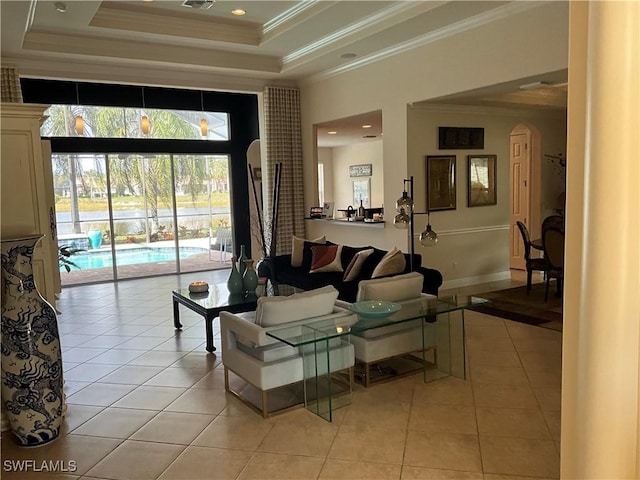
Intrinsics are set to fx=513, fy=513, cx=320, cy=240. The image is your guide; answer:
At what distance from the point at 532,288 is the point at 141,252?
668 centimetres

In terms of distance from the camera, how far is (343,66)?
7.57m

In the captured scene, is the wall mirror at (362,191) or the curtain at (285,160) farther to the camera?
the wall mirror at (362,191)

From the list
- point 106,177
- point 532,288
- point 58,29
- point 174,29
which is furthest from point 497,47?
point 106,177

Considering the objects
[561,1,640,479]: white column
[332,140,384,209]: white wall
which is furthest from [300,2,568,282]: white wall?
[332,140,384,209]: white wall

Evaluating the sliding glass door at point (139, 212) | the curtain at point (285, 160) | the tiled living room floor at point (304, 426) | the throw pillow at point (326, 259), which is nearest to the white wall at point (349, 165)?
the curtain at point (285, 160)

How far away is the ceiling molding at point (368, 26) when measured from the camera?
5367mm

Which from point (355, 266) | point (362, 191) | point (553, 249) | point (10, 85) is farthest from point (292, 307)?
point (362, 191)

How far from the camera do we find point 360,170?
13820 millimetres

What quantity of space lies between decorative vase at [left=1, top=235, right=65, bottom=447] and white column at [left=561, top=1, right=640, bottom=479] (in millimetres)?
2924

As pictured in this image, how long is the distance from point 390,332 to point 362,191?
10.1 m

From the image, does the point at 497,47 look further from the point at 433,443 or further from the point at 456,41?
the point at 433,443

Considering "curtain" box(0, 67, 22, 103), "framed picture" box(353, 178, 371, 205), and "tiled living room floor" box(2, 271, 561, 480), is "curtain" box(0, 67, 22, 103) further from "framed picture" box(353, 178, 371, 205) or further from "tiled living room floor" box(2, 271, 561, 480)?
"framed picture" box(353, 178, 371, 205)

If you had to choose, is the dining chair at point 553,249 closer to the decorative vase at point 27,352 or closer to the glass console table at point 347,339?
the glass console table at point 347,339

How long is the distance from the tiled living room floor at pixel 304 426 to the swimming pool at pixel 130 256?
4365 mm
